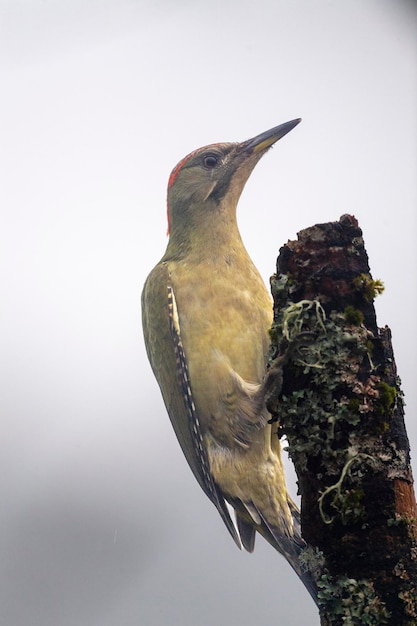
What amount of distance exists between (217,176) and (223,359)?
0.77m

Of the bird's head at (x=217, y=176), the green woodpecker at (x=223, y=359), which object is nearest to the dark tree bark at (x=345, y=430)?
the green woodpecker at (x=223, y=359)

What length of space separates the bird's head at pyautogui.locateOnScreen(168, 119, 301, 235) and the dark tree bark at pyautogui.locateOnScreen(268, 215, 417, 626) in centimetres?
106

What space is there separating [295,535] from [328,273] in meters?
1.04

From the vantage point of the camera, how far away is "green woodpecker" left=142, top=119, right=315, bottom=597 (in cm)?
236

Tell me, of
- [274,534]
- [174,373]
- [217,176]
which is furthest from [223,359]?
[217,176]

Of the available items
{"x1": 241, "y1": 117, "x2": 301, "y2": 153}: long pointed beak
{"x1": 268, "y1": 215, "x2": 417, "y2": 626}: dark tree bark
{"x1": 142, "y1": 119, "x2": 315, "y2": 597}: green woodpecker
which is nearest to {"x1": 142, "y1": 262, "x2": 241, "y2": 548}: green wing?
{"x1": 142, "y1": 119, "x2": 315, "y2": 597}: green woodpecker

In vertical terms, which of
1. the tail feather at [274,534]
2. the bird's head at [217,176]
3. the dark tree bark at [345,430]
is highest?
the bird's head at [217,176]

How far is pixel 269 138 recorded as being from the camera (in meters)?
2.72

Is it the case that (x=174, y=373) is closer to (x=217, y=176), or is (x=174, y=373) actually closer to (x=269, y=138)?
(x=217, y=176)

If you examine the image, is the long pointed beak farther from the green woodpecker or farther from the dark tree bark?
the dark tree bark

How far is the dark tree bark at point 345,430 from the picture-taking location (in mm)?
1469

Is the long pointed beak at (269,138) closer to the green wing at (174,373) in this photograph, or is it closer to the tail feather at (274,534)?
the green wing at (174,373)

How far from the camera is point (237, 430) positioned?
7.79 feet

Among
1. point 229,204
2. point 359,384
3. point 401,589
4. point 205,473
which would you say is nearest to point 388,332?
point 359,384
